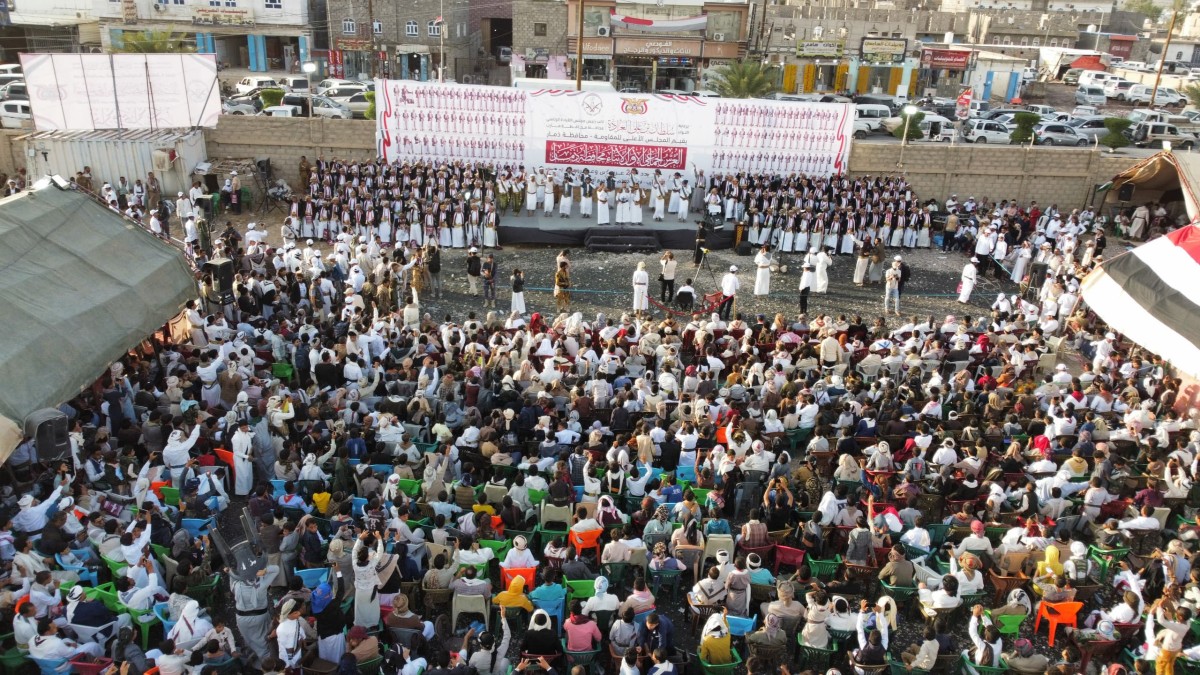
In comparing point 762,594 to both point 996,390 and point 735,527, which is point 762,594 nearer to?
point 735,527

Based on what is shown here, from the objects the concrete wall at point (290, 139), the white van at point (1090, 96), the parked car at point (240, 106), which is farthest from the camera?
the white van at point (1090, 96)

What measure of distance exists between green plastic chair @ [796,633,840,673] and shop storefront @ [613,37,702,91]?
3393cm

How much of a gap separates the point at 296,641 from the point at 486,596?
5.51 feet

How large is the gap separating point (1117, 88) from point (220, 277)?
150ft

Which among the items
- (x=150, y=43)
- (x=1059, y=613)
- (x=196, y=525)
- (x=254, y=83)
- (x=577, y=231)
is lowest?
(x=1059, y=613)

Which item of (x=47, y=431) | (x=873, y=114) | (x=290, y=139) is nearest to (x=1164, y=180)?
(x=873, y=114)

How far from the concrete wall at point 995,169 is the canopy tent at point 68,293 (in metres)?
18.2

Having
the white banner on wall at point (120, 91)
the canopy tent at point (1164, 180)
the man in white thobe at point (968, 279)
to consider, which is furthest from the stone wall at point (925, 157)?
the man in white thobe at point (968, 279)

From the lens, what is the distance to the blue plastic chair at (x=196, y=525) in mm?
8812

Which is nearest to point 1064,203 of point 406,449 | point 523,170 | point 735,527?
point 523,170

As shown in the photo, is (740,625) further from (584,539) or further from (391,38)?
Answer: (391,38)

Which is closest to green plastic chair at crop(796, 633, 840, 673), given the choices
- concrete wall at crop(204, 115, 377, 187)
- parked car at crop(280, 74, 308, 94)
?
concrete wall at crop(204, 115, 377, 187)

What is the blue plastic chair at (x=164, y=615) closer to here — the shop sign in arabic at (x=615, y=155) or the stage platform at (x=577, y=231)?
the stage platform at (x=577, y=231)

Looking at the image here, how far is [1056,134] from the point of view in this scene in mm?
30844
